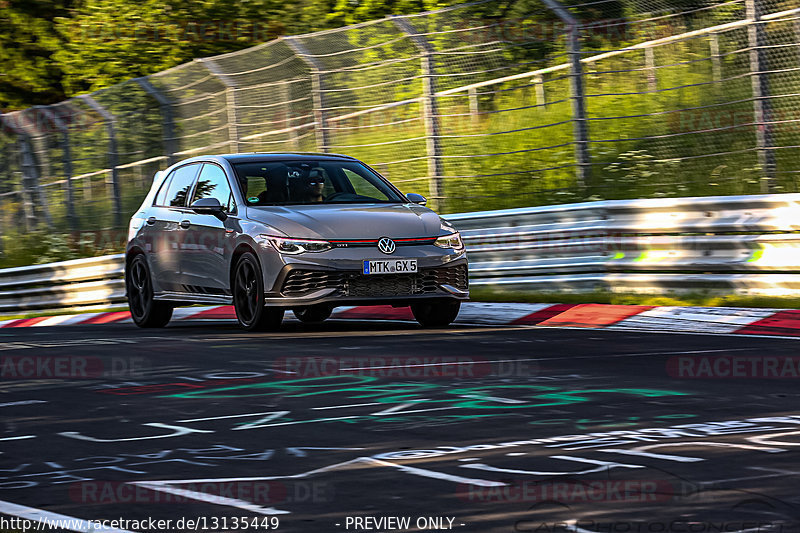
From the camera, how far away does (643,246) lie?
1381cm

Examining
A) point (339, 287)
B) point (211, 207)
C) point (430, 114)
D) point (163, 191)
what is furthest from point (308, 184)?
point (430, 114)

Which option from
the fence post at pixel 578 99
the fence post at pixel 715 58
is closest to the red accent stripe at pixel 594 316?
the fence post at pixel 578 99

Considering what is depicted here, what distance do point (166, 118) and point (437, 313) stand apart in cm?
899

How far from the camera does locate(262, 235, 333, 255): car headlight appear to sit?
38.6ft

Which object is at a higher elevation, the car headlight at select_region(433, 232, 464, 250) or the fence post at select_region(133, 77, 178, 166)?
the fence post at select_region(133, 77, 178, 166)

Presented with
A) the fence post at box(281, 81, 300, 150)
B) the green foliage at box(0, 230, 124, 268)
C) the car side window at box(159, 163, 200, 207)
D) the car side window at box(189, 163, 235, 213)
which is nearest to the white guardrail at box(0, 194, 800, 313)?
the car side window at box(159, 163, 200, 207)

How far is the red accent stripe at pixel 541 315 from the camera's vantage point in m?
12.7

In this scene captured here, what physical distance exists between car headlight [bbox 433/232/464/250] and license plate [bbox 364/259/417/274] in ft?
1.26

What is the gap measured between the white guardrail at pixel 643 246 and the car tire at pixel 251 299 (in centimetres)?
356

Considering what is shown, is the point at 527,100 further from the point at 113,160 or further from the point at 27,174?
the point at 27,174

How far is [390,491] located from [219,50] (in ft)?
91.3

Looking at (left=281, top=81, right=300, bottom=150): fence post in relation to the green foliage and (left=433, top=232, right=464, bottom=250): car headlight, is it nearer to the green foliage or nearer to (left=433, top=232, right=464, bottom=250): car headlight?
the green foliage

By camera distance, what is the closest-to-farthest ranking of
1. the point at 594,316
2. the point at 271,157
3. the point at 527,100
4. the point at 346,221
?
the point at 346,221, the point at 594,316, the point at 271,157, the point at 527,100

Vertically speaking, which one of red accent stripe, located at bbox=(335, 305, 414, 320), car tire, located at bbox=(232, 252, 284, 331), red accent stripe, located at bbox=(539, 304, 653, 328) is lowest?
red accent stripe, located at bbox=(539, 304, 653, 328)
